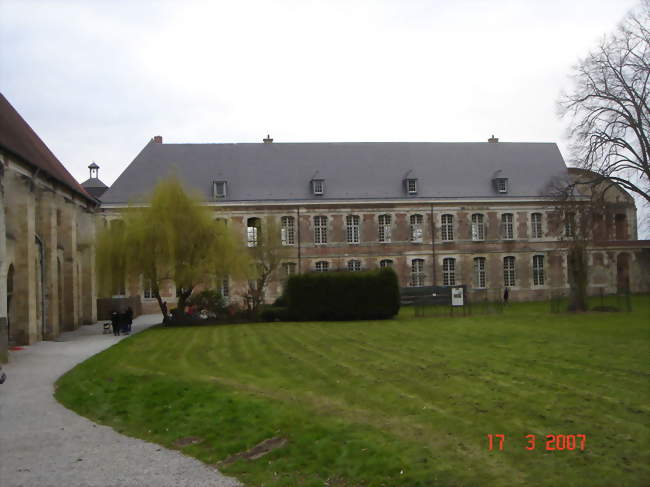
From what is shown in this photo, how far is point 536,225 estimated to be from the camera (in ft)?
132

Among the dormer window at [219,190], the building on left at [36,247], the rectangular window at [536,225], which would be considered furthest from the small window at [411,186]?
the building on left at [36,247]

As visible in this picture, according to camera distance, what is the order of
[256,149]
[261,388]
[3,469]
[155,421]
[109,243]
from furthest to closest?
[256,149] < [109,243] < [261,388] < [155,421] < [3,469]

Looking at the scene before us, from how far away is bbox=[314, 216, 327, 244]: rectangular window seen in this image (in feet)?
125

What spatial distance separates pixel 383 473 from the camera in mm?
6258

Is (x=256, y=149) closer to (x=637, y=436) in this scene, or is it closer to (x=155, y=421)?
(x=155, y=421)

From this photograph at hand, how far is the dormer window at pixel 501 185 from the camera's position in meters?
40.0

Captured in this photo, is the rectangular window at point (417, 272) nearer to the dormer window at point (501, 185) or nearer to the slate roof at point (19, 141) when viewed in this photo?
the dormer window at point (501, 185)

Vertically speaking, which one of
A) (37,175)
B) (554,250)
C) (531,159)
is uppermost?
(531,159)

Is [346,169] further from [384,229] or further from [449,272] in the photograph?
[449,272]

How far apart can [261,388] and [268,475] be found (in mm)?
3854

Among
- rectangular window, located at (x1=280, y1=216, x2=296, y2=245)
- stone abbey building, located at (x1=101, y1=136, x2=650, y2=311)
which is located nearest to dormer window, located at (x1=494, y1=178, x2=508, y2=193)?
stone abbey building, located at (x1=101, y1=136, x2=650, y2=311)

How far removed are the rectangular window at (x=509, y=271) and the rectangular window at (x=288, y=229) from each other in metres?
13.0

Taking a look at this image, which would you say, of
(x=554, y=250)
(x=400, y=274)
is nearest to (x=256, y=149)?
(x=400, y=274)

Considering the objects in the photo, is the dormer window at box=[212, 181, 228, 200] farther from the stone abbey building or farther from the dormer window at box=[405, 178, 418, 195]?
the dormer window at box=[405, 178, 418, 195]
